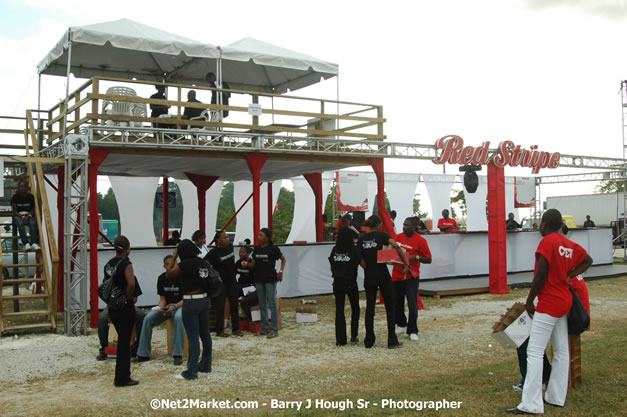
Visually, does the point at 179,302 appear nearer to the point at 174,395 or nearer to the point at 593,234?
the point at 174,395

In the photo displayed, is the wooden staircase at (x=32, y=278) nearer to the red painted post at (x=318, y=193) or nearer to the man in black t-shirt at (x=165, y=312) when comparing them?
the man in black t-shirt at (x=165, y=312)

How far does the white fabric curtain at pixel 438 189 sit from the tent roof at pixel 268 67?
1031 centimetres

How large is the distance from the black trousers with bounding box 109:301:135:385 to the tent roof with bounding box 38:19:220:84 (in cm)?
676

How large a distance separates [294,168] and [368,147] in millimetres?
2578

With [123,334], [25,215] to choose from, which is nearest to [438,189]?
[25,215]

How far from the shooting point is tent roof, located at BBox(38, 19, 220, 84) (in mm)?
11781

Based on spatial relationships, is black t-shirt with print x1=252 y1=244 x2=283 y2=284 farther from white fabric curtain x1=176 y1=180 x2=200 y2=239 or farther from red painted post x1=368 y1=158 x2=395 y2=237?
white fabric curtain x1=176 y1=180 x2=200 y2=239

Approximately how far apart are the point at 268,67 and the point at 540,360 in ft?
39.5

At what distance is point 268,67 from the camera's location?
15867mm

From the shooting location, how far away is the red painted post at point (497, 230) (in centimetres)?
1510

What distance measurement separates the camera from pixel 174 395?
6383mm

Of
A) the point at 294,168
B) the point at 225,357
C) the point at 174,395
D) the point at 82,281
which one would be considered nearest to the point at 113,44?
the point at 82,281

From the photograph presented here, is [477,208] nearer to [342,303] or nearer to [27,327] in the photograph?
[342,303]

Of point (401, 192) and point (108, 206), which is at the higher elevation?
point (108, 206)
